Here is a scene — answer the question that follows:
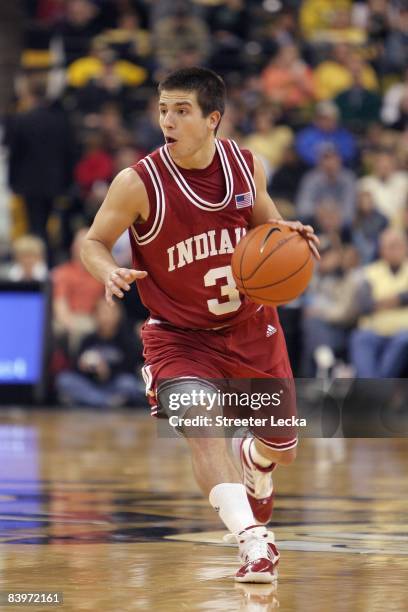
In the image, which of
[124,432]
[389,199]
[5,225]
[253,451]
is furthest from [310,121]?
[253,451]

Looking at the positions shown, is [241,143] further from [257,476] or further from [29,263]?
[257,476]

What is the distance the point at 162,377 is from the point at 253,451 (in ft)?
2.78

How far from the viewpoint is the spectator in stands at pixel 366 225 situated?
15.2 metres

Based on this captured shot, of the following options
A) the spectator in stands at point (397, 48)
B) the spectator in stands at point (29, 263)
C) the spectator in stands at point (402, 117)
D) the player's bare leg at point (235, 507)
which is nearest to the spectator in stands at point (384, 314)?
the spectator in stands at point (29, 263)

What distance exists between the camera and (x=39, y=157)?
16.7 m

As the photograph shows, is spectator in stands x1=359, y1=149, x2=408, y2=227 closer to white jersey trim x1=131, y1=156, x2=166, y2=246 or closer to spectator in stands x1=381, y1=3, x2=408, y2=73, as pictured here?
spectator in stands x1=381, y1=3, x2=408, y2=73

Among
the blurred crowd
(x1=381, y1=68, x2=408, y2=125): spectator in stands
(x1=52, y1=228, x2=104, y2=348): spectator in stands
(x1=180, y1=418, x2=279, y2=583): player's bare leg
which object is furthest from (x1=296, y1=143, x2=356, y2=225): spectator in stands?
(x1=180, y1=418, x2=279, y2=583): player's bare leg

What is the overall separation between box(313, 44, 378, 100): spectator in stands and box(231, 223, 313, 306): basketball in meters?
12.5

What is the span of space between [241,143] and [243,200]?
10360 mm

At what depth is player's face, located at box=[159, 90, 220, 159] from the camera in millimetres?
5891

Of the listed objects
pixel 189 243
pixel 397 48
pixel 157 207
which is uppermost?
pixel 397 48

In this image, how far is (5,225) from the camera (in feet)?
60.3

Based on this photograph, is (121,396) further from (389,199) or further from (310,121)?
(310,121)

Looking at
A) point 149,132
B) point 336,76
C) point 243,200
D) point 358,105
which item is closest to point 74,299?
point 149,132
